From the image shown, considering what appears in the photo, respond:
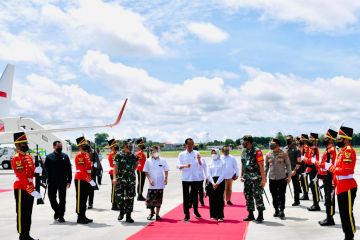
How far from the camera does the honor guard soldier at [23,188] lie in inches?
317

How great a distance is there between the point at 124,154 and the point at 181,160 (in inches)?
51.4

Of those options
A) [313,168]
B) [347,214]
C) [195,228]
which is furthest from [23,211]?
[313,168]

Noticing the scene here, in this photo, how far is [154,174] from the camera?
1048 cm

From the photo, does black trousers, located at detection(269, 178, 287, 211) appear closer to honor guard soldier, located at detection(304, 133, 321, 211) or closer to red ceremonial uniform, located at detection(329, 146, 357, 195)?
honor guard soldier, located at detection(304, 133, 321, 211)

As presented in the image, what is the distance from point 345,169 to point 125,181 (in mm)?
4714

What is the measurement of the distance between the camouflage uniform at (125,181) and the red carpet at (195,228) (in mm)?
717

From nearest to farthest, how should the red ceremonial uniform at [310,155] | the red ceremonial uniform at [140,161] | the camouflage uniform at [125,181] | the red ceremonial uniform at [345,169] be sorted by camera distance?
the red ceremonial uniform at [345,169]
the camouflage uniform at [125,181]
the red ceremonial uniform at [310,155]
the red ceremonial uniform at [140,161]

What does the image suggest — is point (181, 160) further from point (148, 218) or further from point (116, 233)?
point (116, 233)

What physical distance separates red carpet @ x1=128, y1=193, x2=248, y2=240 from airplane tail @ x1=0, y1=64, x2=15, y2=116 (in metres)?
30.6

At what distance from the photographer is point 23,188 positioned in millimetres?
8094

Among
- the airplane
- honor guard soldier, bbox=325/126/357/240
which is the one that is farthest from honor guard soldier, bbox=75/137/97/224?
the airplane

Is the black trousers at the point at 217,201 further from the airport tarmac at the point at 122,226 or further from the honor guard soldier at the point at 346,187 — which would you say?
the honor guard soldier at the point at 346,187

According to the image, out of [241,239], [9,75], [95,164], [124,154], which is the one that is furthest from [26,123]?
[241,239]

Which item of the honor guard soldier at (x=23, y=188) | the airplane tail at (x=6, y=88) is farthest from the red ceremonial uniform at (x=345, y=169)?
the airplane tail at (x=6, y=88)
